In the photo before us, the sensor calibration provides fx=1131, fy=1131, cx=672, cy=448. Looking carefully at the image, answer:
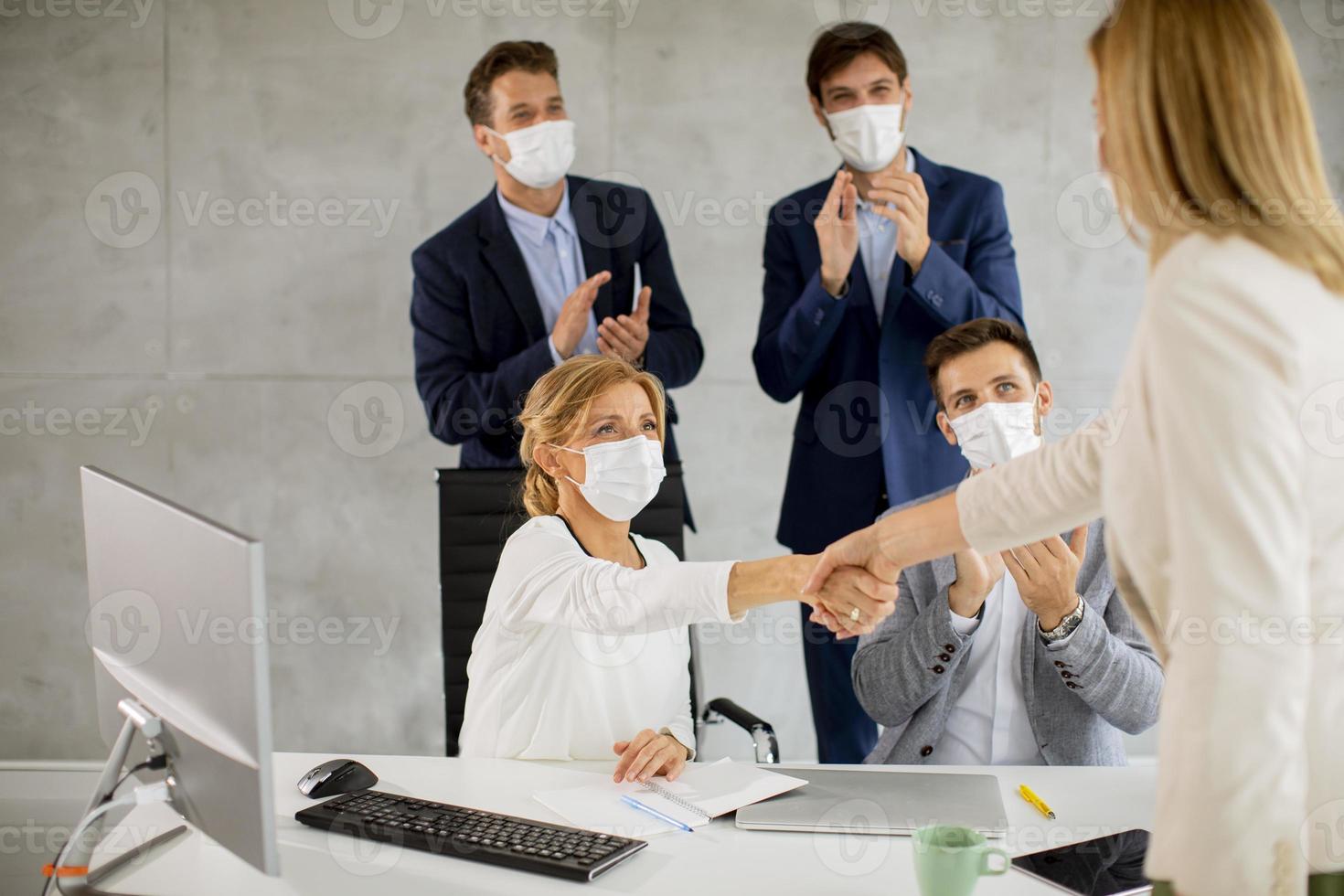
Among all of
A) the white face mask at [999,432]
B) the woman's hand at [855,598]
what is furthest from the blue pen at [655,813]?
the white face mask at [999,432]

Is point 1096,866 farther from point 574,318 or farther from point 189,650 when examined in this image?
point 574,318

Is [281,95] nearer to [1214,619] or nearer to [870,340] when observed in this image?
[870,340]

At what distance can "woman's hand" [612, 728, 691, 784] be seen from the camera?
1.63 metres

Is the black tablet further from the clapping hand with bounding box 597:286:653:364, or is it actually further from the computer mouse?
the clapping hand with bounding box 597:286:653:364

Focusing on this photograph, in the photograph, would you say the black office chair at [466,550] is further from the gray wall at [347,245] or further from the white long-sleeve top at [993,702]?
the gray wall at [347,245]

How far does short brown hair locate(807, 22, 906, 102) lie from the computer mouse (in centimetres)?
217

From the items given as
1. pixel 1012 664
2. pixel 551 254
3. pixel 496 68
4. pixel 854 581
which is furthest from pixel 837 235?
pixel 854 581

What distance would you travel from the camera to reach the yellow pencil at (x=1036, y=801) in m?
1.51

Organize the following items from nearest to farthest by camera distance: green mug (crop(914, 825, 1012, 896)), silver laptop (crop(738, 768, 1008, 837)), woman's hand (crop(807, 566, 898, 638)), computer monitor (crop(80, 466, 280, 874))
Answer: computer monitor (crop(80, 466, 280, 874))
green mug (crop(914, 825, 1012, 896))
silver laptop (crop(738, 768, 1008, 837))
woman's hand (crop(807, 566, 898, 638))

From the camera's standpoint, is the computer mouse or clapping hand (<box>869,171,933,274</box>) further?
clapping hand (<box>869,171,933,274</box>)

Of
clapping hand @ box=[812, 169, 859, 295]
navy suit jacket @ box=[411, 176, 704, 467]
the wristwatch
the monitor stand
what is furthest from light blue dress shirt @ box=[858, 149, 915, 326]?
the monitor stand

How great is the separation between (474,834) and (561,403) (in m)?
0.91

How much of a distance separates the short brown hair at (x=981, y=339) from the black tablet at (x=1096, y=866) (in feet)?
3.69

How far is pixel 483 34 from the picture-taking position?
3.56 meters
